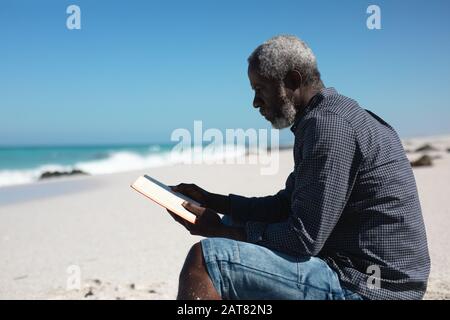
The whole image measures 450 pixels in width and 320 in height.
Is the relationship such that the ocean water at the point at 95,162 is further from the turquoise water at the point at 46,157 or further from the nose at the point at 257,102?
the nose at the point at 257,102

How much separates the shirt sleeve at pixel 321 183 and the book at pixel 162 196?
→ 53 cm

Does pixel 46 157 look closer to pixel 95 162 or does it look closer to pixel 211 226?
pixel 95 162

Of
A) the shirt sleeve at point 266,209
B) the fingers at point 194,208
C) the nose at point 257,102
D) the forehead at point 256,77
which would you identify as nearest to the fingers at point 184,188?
the shirt sleeve at point 266,209

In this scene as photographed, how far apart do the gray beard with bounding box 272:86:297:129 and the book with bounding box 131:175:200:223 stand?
651 millimetres

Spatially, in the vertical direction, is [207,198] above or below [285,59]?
below

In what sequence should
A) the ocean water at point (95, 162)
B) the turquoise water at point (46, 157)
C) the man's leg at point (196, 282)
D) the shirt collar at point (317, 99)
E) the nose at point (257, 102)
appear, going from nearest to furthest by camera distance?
the man's leg at point (196, 282) → the shirt collar at point (317, 99) → the nose at point (257, 102) → the ocean water at point (95, 162) → the turquoise water at point (46, 157)

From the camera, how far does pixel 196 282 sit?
2307 mm

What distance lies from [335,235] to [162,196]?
87cm

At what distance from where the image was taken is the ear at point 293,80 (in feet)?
8.87

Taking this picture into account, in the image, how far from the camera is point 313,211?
90.6 inches

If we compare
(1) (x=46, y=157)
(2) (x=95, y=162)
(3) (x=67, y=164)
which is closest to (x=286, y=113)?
(2) (x=95, y=162)

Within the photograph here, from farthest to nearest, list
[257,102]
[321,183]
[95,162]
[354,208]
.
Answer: [95,162]
[257,102]
[354,208]
[321,183]

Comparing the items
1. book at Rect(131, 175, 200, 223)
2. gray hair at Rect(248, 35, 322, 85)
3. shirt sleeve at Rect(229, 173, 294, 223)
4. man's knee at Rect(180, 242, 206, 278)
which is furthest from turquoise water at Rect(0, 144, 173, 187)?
man's knee at Rect(180, 242, 206, 278)
